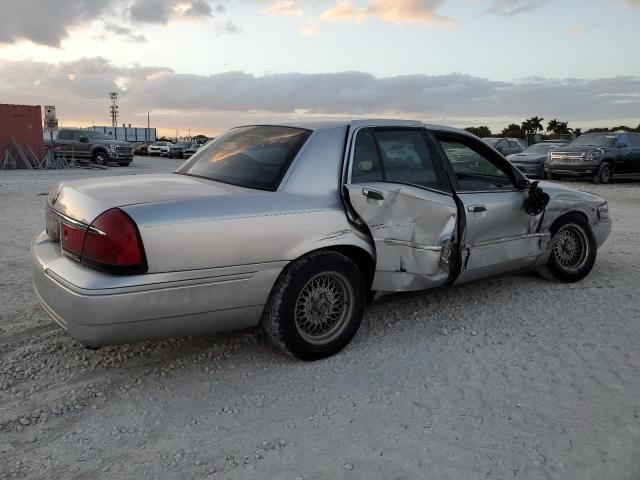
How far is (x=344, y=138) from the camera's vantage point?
146 inches

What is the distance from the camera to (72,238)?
3.02 metres

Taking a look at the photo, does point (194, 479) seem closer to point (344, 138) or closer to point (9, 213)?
point (344, 138)

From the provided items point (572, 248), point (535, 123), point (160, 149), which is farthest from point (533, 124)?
point (572, 248)

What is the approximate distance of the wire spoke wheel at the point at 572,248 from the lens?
5246 mm

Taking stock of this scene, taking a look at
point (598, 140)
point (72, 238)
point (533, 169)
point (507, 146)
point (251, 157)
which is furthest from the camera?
point (507, 146)

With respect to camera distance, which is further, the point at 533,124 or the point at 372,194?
the point at 533,124

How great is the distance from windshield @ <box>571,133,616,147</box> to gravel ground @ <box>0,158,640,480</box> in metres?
15.6

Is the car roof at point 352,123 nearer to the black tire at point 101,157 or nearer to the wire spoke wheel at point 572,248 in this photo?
the wire spoke wheel at point 572,248

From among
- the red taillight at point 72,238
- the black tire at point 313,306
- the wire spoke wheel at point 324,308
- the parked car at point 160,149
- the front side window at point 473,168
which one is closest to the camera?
the red taillight at point 72,238

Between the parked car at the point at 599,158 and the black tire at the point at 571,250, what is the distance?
44.5ft

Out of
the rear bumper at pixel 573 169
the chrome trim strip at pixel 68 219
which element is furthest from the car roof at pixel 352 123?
the rear bumper at pixel 573 169

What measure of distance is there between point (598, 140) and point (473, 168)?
16.0 m

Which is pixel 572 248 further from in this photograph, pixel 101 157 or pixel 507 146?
pixel 101 157

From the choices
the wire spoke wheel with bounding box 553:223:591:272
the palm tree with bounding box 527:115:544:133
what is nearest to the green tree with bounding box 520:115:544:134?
the palm tree with bounding box 527:115:544:133
